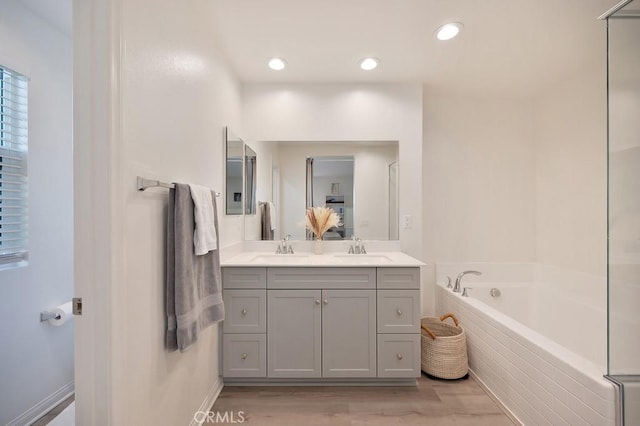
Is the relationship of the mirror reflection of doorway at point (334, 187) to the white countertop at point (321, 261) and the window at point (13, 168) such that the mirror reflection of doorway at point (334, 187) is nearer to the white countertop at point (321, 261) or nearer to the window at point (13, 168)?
the white countertop at point (321, 261)

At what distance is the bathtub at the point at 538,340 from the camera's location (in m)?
1.37

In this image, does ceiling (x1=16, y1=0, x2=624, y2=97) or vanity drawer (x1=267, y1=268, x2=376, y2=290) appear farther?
vanity drawer (x1=267, y1=268, x2=376, y2=290)

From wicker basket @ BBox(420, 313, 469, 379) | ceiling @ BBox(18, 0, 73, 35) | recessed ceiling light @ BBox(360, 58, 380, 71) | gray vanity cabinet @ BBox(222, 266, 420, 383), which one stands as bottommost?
wicker basket @ BBox(420, 313, 469, 379)

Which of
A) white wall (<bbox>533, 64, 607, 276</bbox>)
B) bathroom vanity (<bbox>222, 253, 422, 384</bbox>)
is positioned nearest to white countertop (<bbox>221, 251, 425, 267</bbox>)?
bathroom vanity (<bbox>222, 253, 422, 384</bbox>)

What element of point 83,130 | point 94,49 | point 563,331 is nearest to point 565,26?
point 563,331

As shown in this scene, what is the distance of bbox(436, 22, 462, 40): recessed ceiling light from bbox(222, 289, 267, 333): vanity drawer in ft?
6.87

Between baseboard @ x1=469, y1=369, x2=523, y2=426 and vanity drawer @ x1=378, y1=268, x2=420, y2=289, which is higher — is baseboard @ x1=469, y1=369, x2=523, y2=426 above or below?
below

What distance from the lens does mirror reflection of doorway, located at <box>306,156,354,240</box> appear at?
2678mm

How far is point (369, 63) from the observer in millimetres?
2334

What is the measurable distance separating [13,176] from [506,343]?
10.1 feet

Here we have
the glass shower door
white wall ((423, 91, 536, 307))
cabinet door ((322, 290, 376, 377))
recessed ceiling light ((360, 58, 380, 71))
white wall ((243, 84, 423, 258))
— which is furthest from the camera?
white wall ((423, 91, 536, 307))

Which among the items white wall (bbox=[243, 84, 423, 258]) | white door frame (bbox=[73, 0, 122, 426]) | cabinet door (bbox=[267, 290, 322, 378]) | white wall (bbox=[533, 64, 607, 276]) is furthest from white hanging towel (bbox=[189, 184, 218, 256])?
white wall (bbox=[533, 64, 607, 276])

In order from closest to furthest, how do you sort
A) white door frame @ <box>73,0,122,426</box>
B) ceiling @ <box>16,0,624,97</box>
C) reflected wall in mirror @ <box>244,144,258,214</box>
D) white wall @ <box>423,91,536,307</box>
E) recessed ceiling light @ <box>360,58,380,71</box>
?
white door frame @ <box>73,0,122,426</box> → ceiling @ <box>16,0,624,97</box> → recessed ceiling light @ <box>360,58,380,71</box> → reflected wall in mirror @ <box>244,144,258,214</box> → white wall @ <box>423,91,536,307</box>

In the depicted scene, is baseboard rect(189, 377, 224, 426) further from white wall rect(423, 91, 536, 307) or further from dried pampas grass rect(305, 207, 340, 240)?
white wall rect(423, 91, 536, 307)
